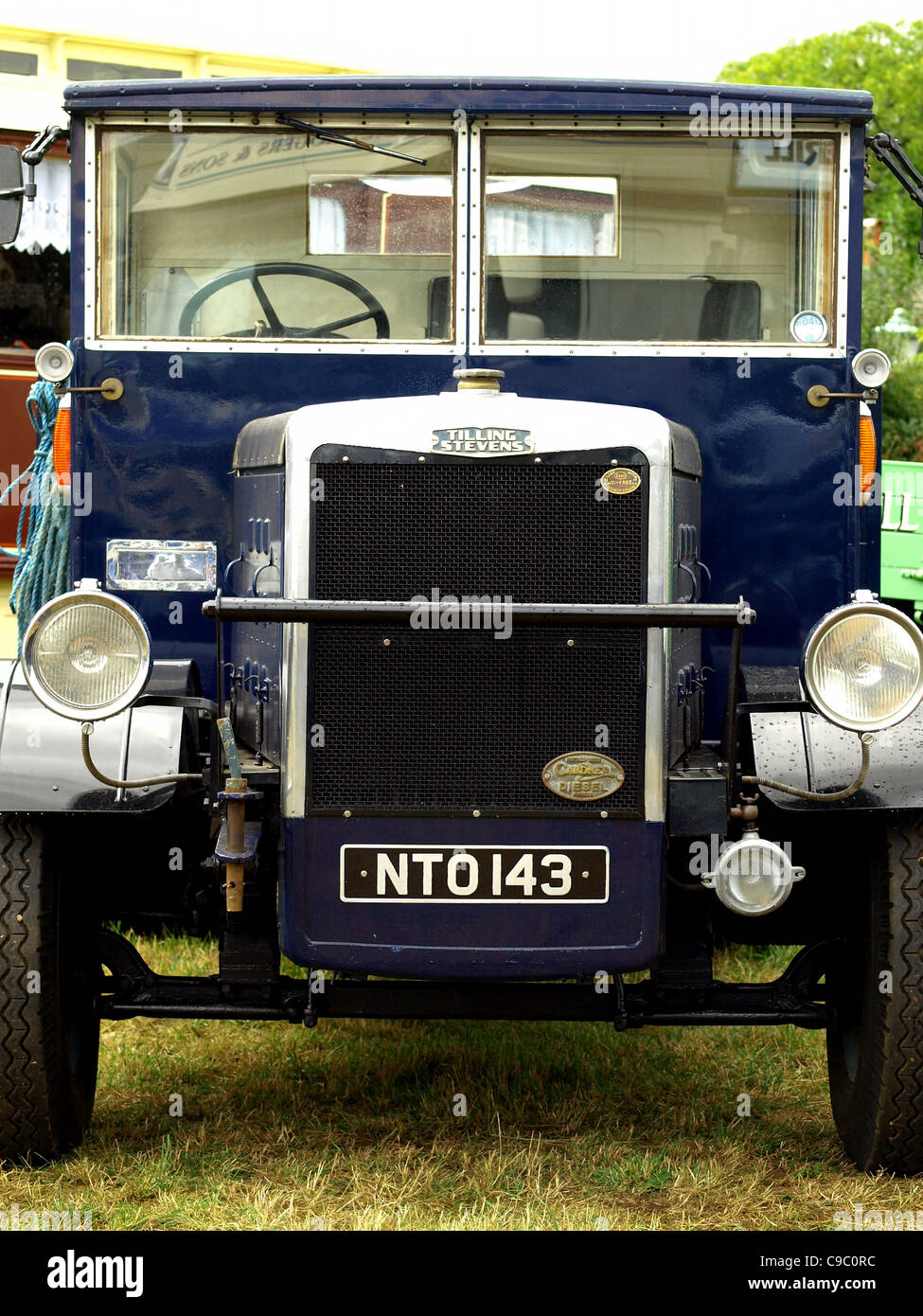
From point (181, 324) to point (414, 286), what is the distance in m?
0.66

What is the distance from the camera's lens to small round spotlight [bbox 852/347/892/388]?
14.7ft

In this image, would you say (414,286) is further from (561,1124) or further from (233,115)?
(561,1124)

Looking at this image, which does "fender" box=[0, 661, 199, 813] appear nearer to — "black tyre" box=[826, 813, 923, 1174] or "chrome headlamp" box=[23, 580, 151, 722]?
"chrome headlamp" box=[23, 580, 151, 722]

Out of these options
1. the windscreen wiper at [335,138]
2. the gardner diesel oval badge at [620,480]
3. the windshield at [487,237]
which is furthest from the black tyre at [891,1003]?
the windscreen wiper at [335,138]

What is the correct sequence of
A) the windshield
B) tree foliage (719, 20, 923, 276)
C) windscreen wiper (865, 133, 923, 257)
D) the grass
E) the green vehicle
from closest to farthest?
the grass < windscreen wiper (865, 133, 923, 257) < the windshield < the green vehicle < tree foliage (719, 20, 923, 276)

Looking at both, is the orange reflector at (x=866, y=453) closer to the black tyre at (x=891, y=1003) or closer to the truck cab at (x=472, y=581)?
→ the truck cab at (x=472, y=581)

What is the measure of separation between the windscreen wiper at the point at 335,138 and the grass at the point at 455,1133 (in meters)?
2.60

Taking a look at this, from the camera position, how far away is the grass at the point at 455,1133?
3.75 m

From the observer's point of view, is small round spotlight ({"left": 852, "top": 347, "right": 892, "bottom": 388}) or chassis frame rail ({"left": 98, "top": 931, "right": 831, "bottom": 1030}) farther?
small round spotlight ({"left": 852, "top": 347, "right": 892, "bottom": 388})

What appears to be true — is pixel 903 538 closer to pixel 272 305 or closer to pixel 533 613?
pixel 272 305

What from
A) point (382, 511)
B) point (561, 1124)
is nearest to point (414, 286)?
point (382, 511)

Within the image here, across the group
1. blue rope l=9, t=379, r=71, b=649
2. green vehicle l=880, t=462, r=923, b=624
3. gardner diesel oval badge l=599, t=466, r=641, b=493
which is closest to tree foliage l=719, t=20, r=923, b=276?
green vehicle l=880, t=462, r=923, b=624

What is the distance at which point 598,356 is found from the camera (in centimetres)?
458

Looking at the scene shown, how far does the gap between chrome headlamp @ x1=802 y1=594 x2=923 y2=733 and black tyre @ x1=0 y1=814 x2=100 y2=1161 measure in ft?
5.71
